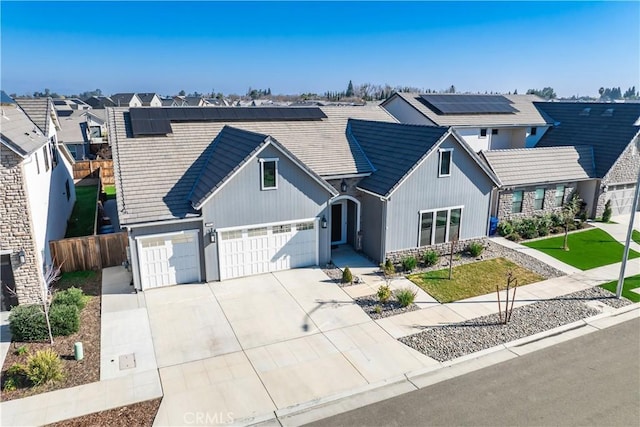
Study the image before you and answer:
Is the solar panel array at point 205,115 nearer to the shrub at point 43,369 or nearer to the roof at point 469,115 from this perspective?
the roof at point 469,115

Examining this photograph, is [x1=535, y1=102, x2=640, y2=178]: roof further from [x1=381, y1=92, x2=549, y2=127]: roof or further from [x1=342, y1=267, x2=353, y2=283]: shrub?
[x1=342, y1=267, x2=353, y2=283]: shrub

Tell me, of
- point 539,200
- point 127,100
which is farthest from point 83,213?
point 127,100

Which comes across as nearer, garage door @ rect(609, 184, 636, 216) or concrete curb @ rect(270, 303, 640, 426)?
concrete curb @ rect(270, 303, 640, 426)

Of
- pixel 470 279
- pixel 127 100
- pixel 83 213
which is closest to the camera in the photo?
pixel 470 279

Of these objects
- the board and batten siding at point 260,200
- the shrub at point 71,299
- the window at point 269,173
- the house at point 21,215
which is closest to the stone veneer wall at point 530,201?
the board and batten siding at point 260,200

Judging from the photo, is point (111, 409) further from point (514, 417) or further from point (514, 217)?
point (514, 217)

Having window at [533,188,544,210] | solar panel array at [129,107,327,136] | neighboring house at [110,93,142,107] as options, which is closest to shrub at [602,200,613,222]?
window at [533,188,544,210]

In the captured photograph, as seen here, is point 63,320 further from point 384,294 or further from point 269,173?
point 384,294
